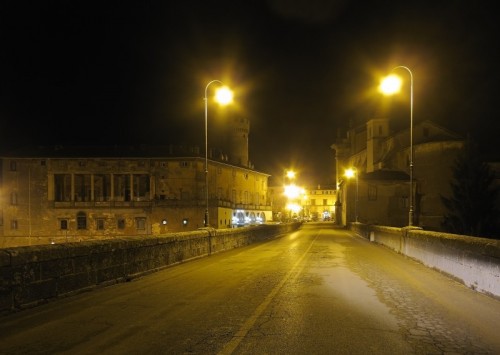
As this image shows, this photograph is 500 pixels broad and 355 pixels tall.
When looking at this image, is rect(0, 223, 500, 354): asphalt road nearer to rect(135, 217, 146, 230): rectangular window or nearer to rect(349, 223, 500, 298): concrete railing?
rect(349, 223, 500, 298): concrete railing

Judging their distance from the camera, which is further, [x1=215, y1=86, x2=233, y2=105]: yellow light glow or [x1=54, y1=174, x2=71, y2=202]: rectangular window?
[x1=54, y1=174, x2=71, y2=202]: rectangular window

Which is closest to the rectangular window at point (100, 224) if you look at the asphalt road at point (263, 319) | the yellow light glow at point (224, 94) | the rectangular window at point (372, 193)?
the rectangular window at point (372, 193)

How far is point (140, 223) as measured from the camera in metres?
79.3

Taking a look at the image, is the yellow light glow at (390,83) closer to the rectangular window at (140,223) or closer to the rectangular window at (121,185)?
the rectangular window at (140,223)

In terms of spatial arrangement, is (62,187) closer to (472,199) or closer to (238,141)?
(238,141)

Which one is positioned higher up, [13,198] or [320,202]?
[13,198]

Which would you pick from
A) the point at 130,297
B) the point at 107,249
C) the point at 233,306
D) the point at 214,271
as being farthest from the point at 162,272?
the point at 233,306

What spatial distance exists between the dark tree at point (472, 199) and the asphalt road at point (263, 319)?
194 feet

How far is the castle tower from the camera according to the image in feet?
347

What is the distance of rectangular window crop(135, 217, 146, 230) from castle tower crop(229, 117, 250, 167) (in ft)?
101

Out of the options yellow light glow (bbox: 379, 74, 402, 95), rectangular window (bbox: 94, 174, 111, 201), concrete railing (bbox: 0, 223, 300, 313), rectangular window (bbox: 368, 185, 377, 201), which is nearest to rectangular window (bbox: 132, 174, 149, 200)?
rectangular window (bbox: 94, 174, 111, 201)

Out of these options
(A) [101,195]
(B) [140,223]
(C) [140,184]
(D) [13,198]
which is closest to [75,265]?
(B) [140,223]

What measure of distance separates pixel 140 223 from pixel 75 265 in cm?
6991

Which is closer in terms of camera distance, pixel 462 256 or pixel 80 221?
pixel 462 256
